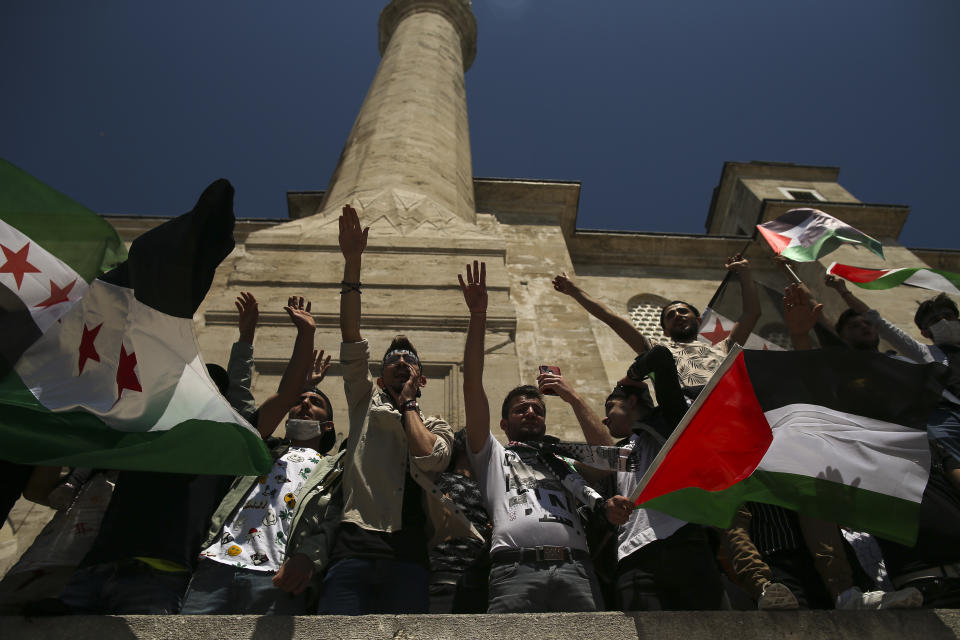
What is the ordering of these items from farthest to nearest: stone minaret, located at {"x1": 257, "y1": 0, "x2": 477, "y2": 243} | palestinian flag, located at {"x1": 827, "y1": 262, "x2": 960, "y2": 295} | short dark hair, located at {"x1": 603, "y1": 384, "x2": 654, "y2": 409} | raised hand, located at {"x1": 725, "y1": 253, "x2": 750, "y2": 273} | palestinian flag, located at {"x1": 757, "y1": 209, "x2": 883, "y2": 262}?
stone minaret, located at {"x1": 257, "y1": 0, "x2": 477, "y2": 243}
palestinian flag, located at {"x1": 757, "y1": 209, "x2": 883, "y2": 262}
palestinian flag, located at {"x1": 827, "y1": 262, "x2": 960, "y2": 295}
raised hand, located at {"x1": 725, "y1": 253, "x2": 750, "y2": 273}
short dark hair, located at {"x1": 603, "y1": 384, "x2": 654, "y2": 409}

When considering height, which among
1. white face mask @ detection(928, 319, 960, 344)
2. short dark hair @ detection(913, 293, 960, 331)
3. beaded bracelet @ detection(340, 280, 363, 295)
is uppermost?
beaded bracelet @ detection(340, 280, 363, 295)

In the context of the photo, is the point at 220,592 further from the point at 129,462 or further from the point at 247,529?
the point at 129,462

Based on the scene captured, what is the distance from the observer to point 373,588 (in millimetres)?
2617

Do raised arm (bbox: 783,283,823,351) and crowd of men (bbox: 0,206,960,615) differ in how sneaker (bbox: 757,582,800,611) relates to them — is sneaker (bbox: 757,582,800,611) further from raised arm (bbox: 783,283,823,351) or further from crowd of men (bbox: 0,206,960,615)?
raised arm (bbox: 783,283,823,351)

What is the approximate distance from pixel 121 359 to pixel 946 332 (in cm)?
480

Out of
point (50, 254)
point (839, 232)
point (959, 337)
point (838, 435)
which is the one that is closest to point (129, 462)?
point (50, 254)

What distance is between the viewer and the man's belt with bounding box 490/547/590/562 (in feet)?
9.06

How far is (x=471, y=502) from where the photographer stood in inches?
125

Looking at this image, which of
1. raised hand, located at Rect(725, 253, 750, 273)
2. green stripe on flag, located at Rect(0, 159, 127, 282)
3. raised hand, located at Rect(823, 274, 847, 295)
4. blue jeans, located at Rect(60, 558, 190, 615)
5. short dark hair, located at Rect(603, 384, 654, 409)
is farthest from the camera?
raised hand, located at Rect(725, 253, 750, 273)

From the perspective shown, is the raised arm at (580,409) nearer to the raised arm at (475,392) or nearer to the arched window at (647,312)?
the raised arm at (475,392)

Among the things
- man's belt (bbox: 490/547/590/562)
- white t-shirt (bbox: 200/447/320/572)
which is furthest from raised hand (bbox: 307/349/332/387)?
man's belt (bbox: 490/547/590/562)

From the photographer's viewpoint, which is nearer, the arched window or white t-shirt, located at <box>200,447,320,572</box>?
white t-shirt, located at <box>200,447,320,572</box>

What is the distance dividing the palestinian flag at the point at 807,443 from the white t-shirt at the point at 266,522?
1.61m

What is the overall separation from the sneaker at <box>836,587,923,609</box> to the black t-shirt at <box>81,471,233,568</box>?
2.69 m
